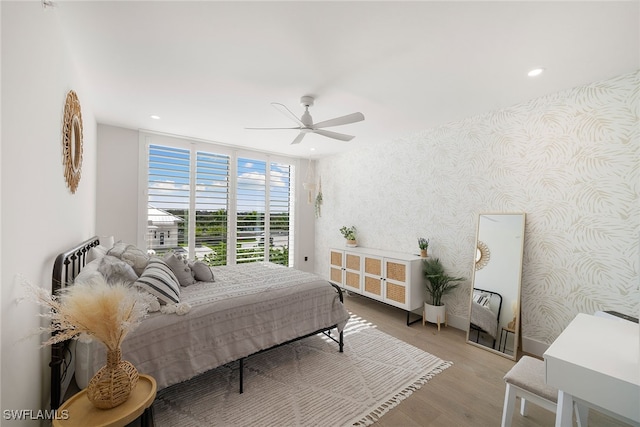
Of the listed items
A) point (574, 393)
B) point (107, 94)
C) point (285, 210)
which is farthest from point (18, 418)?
point (285, 210)

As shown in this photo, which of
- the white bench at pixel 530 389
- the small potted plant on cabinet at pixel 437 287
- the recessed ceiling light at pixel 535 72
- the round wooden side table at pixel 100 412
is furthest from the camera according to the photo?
the small potted plant on cabinet at pixel 437 287

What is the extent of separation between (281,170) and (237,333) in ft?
12.8

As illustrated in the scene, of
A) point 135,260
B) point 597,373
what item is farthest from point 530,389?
point 135,260

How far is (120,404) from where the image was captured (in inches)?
46.8

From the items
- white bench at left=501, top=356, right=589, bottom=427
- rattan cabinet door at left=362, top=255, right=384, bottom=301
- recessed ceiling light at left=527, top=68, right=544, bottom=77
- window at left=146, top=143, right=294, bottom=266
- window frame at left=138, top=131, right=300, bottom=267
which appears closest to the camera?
white bench at left=501, top=356, right=589, bottom=427

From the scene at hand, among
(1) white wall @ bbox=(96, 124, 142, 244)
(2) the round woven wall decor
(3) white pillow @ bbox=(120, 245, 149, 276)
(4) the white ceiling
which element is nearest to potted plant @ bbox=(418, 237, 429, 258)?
(4) the white ceiling

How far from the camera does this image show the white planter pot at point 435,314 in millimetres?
3385

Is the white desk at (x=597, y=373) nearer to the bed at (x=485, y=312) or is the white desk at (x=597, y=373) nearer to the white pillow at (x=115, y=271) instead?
the bed at (x=485, y=312)

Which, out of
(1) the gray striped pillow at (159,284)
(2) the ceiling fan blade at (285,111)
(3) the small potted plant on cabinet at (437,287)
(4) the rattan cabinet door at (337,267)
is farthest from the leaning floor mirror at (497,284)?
(1) the gray striped pillow at (159,284)

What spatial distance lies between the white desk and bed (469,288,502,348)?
5.92 feet

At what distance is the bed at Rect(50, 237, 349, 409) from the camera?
1671 mm

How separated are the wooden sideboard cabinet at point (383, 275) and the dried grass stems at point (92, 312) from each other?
10.1ft

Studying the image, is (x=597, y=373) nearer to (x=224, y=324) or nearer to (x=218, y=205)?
(x=224, y=324)

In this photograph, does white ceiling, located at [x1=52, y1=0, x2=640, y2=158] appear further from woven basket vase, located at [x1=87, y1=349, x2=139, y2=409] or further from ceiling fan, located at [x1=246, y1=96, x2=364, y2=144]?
woven basket vase, located at [x1=87, y1=349, x2=139, y2=409]
